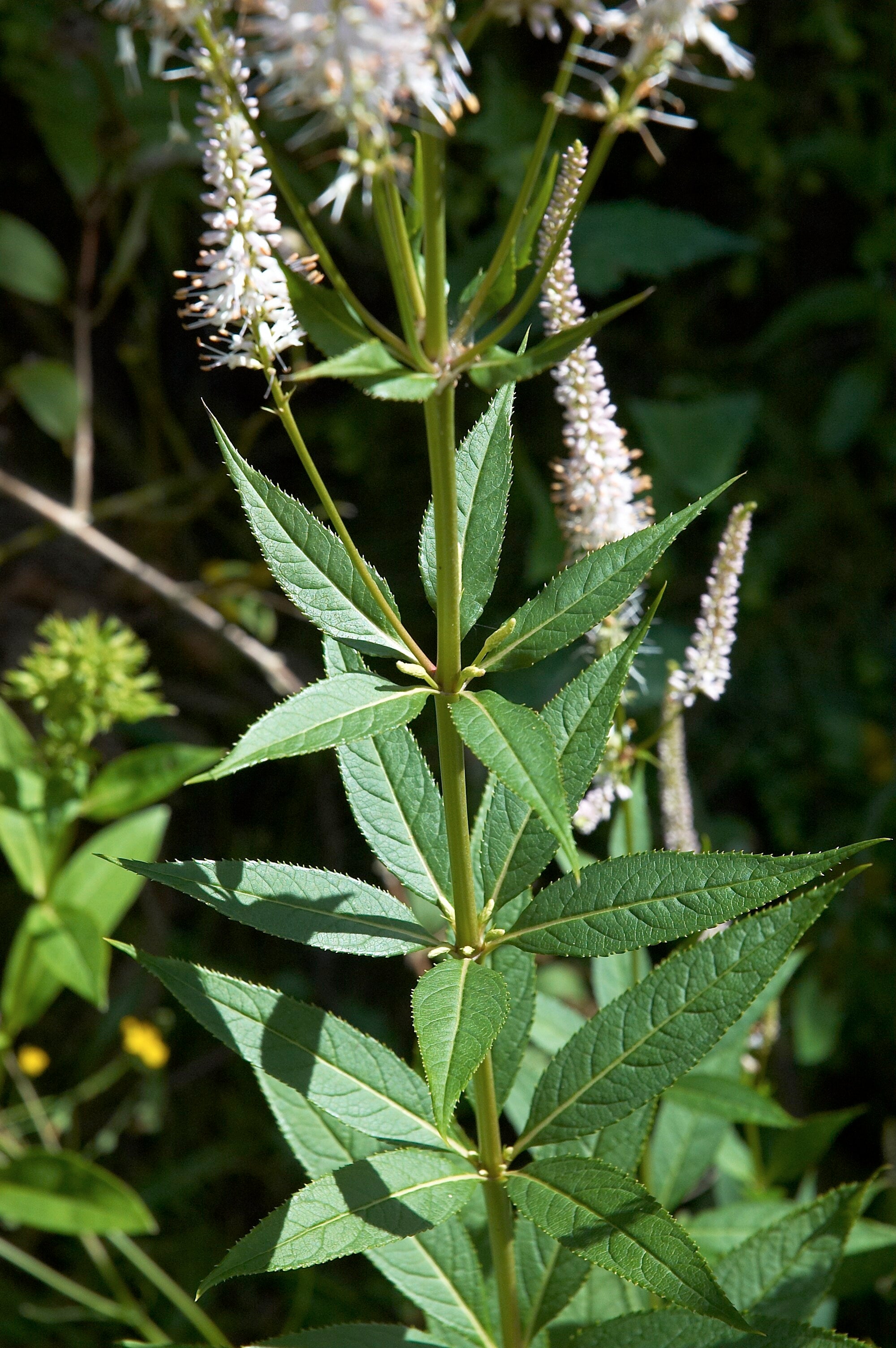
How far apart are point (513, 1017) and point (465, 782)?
242 millimetres

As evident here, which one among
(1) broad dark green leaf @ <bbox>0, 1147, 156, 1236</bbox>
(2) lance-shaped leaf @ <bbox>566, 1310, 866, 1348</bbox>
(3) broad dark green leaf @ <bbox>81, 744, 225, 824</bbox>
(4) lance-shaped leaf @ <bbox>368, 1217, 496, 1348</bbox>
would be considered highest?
(3) broad dark green leaf @ <bbox>81, 744, 225, 824</bbox>

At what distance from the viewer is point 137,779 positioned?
5.04 feet

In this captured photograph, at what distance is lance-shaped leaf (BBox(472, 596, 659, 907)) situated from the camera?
31.0 inches

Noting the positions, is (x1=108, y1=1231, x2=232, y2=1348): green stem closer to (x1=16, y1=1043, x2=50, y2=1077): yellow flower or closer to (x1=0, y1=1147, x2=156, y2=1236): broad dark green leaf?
(x1=0, y1=1147, x2=156, y2=1236): broad dark green leaf

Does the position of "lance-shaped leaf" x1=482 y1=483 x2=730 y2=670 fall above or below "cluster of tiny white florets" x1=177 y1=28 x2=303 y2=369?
below

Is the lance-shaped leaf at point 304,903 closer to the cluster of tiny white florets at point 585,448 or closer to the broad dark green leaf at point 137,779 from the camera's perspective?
the cluster of tiny white florets at point 585,448

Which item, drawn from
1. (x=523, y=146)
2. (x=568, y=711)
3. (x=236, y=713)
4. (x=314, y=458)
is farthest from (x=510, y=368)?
(x=314, y=458)

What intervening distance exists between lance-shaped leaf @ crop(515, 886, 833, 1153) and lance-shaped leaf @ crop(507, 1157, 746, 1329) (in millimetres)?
51

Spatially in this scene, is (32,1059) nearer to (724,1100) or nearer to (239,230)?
(724,1100)

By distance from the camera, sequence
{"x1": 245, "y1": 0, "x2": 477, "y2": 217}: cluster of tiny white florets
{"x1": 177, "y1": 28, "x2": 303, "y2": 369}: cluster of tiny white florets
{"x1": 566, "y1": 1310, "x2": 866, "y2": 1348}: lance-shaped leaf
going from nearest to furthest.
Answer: {"x1": 245, "y1": 0, "x2": 477, "y2": 217}: cluster of tiny white florets
{"x1": 177, "y1": 28, "x2": 303, "y2": 369}: cluster of tiny white florets
{"x1": 566, "y1": 1310, "x2": 866, "y2": 1348}: lance-shaped leaf

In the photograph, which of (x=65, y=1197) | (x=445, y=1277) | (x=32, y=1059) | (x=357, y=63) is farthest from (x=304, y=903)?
(x=32, y=1059)

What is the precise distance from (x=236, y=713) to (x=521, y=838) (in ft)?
5.00

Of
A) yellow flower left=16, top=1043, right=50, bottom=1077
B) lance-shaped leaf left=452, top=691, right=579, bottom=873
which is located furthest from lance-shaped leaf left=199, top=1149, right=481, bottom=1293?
yellow flower left=16, top=1043, right=50, bottom=1077

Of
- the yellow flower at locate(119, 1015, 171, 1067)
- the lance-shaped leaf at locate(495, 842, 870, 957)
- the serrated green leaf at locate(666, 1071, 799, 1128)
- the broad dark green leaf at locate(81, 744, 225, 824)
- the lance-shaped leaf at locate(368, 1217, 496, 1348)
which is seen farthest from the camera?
the yellow flower at locate(119, 1015, 171, 1067)
